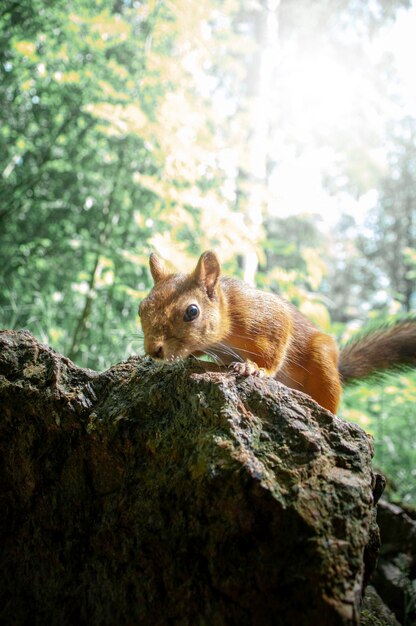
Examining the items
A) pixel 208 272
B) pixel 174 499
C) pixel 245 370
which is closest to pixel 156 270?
pixel 208 272

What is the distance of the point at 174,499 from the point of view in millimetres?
1001

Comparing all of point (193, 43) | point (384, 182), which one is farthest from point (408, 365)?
point (384, 182)

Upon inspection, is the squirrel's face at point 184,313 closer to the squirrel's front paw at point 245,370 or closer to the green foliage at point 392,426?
the squirrel's front paw at point 245,370

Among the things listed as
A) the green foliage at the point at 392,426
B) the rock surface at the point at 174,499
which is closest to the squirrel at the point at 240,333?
the rock surface at the point at 174,499

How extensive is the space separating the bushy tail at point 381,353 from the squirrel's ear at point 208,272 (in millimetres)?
742

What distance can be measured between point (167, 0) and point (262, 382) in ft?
9.36

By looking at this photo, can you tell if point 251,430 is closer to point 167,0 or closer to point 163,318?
point 163,318

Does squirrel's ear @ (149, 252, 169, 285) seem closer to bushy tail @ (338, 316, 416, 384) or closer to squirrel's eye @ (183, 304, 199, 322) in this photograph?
squirrel's eye @ (183, 304, 199, 322)

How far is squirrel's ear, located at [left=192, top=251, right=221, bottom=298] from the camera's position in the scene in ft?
5.41

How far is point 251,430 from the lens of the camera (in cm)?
105

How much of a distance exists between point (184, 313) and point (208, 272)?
0.24 m

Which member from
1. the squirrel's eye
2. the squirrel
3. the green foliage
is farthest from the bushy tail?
the green foliage

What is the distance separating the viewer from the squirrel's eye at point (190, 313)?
1.52 meters

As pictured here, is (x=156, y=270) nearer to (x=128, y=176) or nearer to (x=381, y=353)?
(x=381, y=353)
